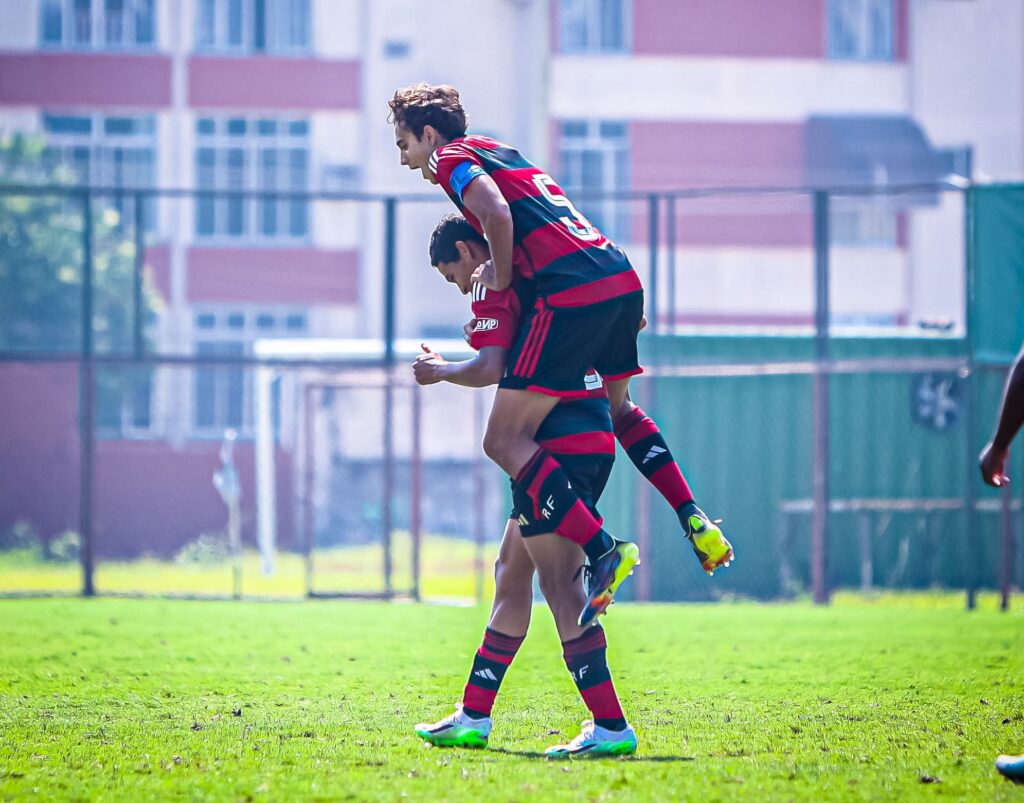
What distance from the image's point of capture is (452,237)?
18.5 ft

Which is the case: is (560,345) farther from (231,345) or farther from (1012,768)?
(231,345)

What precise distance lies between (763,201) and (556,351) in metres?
26.9

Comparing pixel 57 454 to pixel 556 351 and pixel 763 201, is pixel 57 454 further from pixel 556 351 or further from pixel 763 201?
pixel 556 351

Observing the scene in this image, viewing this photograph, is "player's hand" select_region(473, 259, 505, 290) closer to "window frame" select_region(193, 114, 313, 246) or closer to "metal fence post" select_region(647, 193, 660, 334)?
"metal fence post" select_region(647, 193, 660, 334)

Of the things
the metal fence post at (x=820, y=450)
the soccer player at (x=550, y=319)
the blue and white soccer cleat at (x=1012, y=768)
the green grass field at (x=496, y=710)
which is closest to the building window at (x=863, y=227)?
the metal fence post at (x=820, y=450)

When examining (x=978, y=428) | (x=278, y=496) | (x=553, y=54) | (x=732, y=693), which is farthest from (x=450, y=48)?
(x=732, y=693)

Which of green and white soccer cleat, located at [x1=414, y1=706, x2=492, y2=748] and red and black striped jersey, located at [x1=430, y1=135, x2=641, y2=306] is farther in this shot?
green and white soccer cleat, located at [x1=414, y1=706, x2=492, y2=748]

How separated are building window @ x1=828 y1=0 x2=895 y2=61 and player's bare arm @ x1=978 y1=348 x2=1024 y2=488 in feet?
97.4

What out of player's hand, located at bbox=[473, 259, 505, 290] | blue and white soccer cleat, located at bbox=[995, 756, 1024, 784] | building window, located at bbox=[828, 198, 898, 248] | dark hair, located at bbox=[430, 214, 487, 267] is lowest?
blue and white soccer cleat, located at bbox=[995, 756, 1024, 784]

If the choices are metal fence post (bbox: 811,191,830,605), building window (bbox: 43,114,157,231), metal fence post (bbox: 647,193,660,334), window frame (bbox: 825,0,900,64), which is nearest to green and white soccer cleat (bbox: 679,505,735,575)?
metal fence post (bbox: 811,191,830,605)

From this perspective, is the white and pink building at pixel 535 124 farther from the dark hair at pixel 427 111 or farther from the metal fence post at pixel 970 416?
the dark hair at pixel 427 111

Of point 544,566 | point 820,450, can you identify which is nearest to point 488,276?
point 544,566

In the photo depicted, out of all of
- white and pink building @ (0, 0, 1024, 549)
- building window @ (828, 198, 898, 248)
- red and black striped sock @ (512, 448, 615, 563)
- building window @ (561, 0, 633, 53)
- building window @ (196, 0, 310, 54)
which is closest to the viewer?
red and black striped sock @ (512, 448, 615, 563)

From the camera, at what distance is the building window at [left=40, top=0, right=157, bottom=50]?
3244 cm
